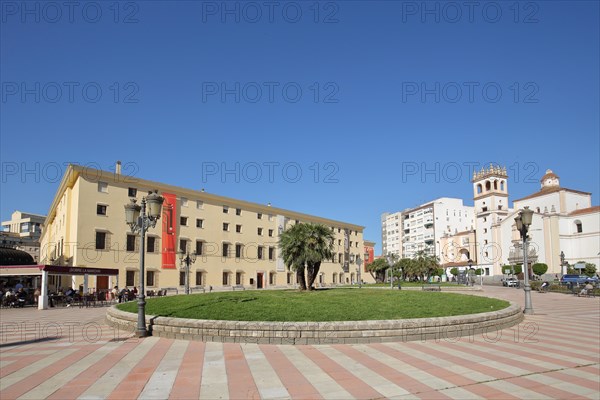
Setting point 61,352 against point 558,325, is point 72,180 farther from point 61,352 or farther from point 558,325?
point 558,325

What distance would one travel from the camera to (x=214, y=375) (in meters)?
7.25

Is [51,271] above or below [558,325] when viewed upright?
above

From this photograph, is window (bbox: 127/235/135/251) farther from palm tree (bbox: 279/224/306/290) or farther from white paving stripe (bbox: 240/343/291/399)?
white paving stripe (bbox: 240/343/291/399)

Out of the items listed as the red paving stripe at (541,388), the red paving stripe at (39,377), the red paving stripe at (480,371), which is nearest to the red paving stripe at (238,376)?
the red paving stripe at (39,377)

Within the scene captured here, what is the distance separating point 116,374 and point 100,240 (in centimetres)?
3467

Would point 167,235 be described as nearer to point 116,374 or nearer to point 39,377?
point 39,377

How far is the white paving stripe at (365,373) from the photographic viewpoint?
252 inches

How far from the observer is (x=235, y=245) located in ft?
172

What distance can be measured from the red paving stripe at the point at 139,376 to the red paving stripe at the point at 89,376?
492 mm

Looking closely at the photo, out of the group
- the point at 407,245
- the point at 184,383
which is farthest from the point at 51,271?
the point at 407,245

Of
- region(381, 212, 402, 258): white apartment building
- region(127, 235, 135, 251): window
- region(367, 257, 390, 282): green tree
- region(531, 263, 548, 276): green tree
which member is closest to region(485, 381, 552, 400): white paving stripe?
region(127, 235, 135, 251): window

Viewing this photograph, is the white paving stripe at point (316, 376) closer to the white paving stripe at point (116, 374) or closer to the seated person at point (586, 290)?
the white paving stripe at point (116, 374)

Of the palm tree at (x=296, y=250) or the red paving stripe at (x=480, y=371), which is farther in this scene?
the palm tree at (x=296, y=250)

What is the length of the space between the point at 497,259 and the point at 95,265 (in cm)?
6740
